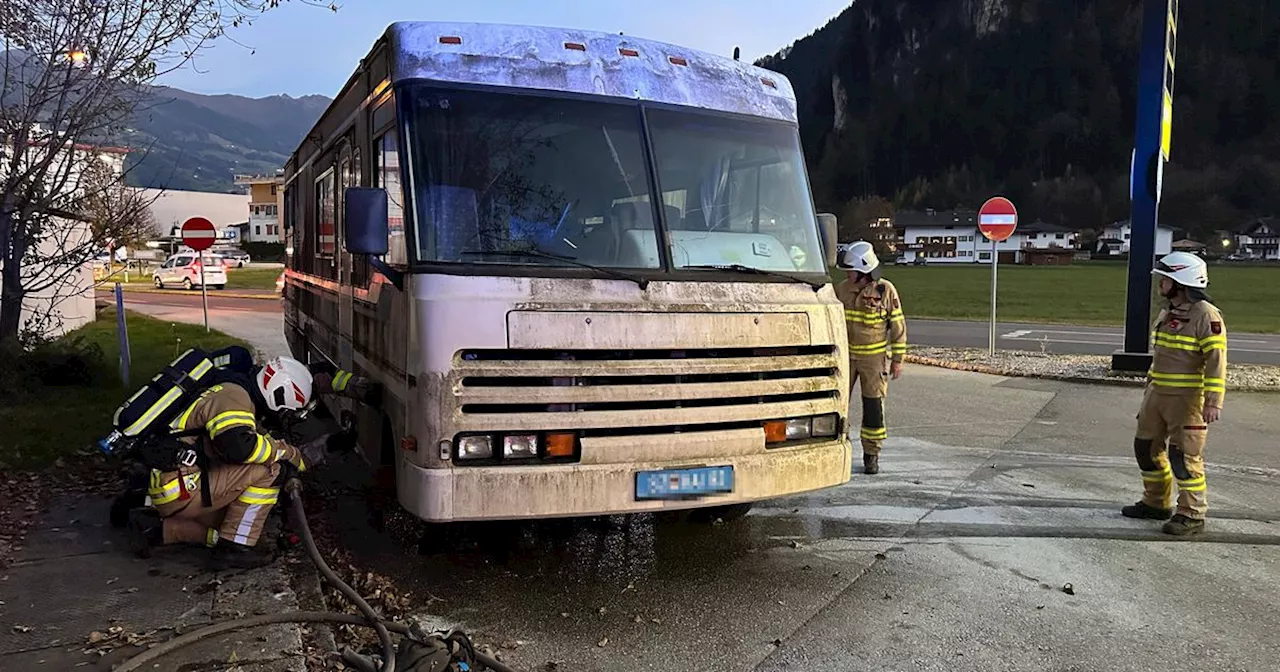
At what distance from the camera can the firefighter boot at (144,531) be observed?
5.13 m

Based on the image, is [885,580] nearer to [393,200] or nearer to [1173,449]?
[1173,449]

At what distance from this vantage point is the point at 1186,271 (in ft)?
19.5

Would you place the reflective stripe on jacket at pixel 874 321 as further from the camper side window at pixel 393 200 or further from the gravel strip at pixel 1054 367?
the gravel strip at pixel 1054 367

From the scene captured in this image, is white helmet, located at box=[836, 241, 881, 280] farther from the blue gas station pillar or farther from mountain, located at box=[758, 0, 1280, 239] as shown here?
mountain, located at box=[758, 0, 1280, 239]

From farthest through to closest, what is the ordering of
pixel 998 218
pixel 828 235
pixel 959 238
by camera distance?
1. pixel 959 238
2. pixel 998 218
3. pixel 828 235

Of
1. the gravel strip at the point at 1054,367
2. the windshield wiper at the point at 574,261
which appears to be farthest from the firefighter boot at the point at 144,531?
the gravel strip at the point at 1054,367

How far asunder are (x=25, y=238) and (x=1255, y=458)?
1150cm

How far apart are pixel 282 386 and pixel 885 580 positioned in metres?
3.42

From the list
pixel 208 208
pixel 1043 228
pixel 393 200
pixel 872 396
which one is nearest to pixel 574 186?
pixel 393 200

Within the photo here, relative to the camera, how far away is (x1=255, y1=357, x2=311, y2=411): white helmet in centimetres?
524

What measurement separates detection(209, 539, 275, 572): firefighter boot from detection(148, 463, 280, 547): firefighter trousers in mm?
52

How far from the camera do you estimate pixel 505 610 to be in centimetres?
462

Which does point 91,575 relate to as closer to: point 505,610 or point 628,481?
point 505,610

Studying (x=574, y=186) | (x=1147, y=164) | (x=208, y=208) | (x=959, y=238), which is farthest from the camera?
(x=959, y=238)
